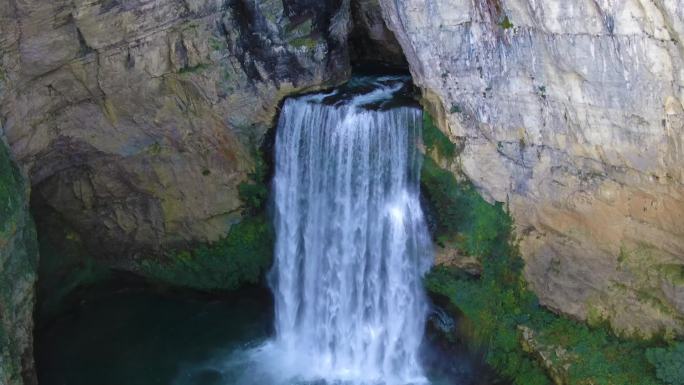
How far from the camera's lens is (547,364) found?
50.2 ft

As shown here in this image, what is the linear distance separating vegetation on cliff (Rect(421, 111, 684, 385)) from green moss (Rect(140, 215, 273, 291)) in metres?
4.24

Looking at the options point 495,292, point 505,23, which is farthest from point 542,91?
point 495,292

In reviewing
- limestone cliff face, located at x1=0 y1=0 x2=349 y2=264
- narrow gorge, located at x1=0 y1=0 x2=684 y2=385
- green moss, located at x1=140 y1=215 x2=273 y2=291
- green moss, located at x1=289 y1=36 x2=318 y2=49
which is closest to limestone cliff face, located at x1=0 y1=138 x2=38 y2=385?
narrow gorge, located at x1=0 y1=0 x2=684 y2=385

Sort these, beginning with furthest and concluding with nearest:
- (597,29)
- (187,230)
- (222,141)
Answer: (187,230) → (222,141) → (597,29)

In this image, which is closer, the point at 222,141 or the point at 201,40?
the point at 201,40

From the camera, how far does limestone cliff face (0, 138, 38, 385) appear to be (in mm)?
13641

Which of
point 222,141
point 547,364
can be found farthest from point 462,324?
point 222,141

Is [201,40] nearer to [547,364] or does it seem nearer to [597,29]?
[597,29]

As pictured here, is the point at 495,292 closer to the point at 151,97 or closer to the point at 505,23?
the point at 505,23

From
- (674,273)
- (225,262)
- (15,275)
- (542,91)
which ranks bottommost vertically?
(225,262)

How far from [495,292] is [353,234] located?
3230 mm

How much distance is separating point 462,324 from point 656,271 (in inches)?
168

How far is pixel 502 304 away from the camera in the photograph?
16.1m

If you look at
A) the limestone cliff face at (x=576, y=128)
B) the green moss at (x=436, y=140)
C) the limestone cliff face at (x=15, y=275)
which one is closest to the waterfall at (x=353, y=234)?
the green moss at (x=436, y=140)
